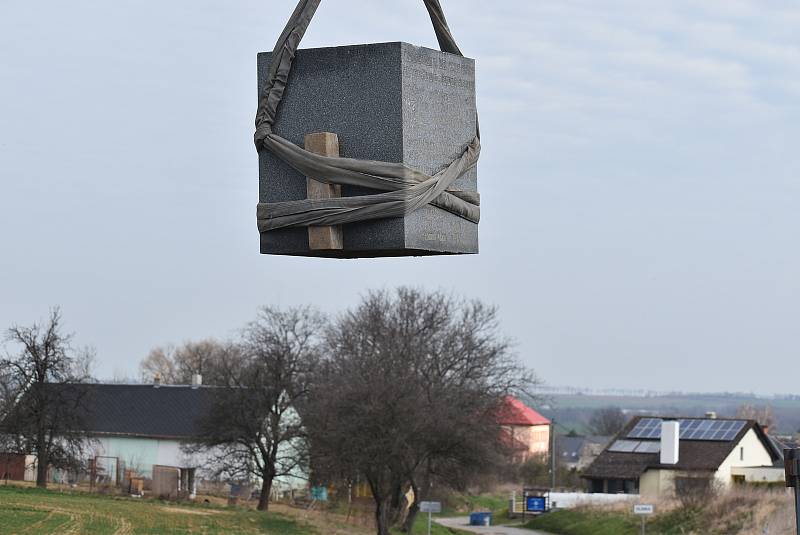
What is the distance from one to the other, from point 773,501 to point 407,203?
42614 millimetres

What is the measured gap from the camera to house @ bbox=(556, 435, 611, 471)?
108m

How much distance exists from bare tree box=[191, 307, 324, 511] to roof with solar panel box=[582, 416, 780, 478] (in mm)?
16689

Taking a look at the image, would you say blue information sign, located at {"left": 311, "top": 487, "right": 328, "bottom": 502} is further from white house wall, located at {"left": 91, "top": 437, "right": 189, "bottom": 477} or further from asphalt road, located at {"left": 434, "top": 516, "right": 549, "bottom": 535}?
white house wall, located at {"left": 91, "top": 437, "right": 189, "bottom": 477}

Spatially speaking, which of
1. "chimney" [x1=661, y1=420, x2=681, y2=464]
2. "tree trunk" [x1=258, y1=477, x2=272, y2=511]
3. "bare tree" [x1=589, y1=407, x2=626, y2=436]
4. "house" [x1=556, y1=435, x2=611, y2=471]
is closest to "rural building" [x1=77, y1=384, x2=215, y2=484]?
"tree trunk" [x1=258, y1=477, x2=272, y2=511]

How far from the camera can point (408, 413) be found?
41.7 m

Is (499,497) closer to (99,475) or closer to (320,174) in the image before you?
(99,475)

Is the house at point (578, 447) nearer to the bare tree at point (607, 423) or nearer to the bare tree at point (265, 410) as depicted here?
the bare tree at point (607, 423)

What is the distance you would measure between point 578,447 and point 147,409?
65843 mm

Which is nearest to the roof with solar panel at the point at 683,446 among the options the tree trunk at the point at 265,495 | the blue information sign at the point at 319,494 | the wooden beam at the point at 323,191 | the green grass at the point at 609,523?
the green grass at the point at 609,523

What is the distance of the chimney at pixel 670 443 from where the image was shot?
57875 millimetres

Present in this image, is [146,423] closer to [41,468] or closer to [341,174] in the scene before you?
[41,468]

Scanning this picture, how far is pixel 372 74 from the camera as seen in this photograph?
347 centimetres

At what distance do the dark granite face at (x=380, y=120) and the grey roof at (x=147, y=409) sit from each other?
56.4 m

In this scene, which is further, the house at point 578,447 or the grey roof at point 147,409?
the house at point 578,447
